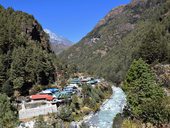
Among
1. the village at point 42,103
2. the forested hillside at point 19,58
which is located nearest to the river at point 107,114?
the village at point 42,103

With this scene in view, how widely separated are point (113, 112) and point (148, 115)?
35095mm

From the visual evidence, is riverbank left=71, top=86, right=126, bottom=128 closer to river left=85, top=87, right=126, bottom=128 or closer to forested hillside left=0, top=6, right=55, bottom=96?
river left=85, top=87, right=126, bottom=128

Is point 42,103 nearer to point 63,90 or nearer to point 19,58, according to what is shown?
point 63,90

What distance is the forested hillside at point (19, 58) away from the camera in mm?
82562

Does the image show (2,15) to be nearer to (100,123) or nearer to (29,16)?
(29,16)

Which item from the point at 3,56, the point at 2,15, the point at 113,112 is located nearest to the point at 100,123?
the point at 113,112

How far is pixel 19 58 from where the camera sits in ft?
286

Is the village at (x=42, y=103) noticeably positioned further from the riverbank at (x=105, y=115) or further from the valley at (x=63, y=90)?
the riverbank at (x=105, y=115)

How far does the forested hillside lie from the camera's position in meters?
82.6

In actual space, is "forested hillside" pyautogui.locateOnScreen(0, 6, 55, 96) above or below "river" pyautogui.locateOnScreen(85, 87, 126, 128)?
above

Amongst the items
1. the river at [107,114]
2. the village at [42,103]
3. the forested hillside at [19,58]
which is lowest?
the river at [107,114]

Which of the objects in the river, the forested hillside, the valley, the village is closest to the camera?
the valley

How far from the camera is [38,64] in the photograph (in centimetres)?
9125

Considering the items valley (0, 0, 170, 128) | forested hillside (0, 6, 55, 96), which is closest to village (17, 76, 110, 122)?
valley (0, 0, 170, 128)
